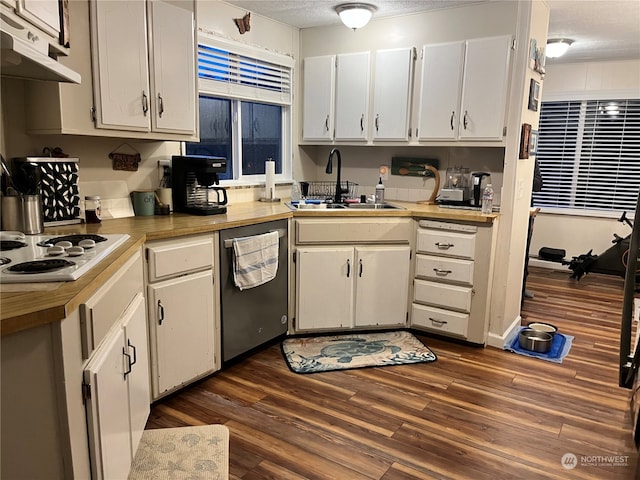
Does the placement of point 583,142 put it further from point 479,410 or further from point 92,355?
point 92,355

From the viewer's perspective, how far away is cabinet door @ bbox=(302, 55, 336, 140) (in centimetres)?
397

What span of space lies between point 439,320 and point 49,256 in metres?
2.59

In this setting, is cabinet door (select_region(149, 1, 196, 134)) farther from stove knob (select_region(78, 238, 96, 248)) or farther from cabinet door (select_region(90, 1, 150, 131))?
stove knob (select_region(78, 238, 96, 248))

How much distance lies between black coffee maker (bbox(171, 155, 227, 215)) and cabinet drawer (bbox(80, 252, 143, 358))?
34.1 inches

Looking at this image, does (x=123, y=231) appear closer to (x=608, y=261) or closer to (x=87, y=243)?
(x=87, y=243)

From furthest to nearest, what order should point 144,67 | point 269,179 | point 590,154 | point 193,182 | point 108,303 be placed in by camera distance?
point 590,154 → point 269,179 → point 193,182 → point 144,67 → point 108,303

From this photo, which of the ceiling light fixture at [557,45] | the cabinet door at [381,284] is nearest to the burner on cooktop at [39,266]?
the cabinet door at [381,284]

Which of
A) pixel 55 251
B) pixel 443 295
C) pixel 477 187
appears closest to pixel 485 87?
pixel 477 187

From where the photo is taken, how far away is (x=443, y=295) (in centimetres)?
342

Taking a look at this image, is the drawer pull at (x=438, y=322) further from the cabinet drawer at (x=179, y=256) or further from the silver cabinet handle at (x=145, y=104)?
the silver cabinet handle at (x=145, y=104)

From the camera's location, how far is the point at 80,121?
231cm

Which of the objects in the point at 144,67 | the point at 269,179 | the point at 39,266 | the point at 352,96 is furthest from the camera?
the point at 352,96

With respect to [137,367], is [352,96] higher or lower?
higher

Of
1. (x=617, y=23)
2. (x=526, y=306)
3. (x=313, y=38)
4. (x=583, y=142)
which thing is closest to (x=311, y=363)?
(x=526, y=306)
